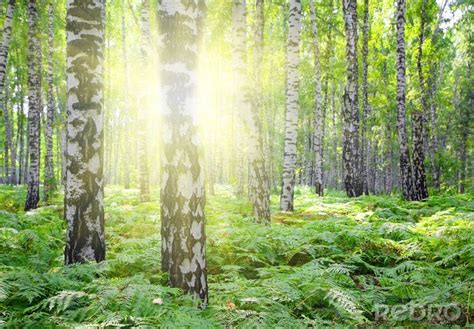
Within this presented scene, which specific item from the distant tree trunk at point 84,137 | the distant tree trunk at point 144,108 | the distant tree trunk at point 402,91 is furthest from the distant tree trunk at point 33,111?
the distant tree trunk at point 402,91

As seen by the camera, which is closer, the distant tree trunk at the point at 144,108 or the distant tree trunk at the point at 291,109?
the distant tree trunk at the point at 291,109

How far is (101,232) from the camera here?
4246 mm

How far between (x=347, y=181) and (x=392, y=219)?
8.12 metres

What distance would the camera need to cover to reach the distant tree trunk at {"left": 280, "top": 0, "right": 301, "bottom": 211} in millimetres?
9797

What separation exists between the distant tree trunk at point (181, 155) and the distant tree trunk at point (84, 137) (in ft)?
4.90

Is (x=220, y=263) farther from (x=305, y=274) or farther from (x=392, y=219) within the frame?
(x=392, y=219)

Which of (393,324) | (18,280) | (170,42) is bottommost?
(393,324)

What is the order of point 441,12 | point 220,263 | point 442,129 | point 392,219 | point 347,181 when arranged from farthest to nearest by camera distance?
1. point 442,129
2. point 441,12
3. point 347,181
4. point 392,219
5. point 220,263

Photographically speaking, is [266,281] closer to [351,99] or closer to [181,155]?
[181,155]

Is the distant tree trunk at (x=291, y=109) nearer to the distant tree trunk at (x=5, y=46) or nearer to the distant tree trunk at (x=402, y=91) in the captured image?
the distant tree trunk at (x=402, y=91)

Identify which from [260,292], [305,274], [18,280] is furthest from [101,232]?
[305,274]

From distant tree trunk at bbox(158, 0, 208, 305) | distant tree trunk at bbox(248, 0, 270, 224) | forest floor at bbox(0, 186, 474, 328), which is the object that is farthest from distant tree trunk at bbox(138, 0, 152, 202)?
distant tree trunk at bbox(158, 0, 208, 305)

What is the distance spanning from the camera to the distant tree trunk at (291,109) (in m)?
9.80

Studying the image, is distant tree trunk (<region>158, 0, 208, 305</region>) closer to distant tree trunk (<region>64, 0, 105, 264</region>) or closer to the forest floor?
the forest floor
